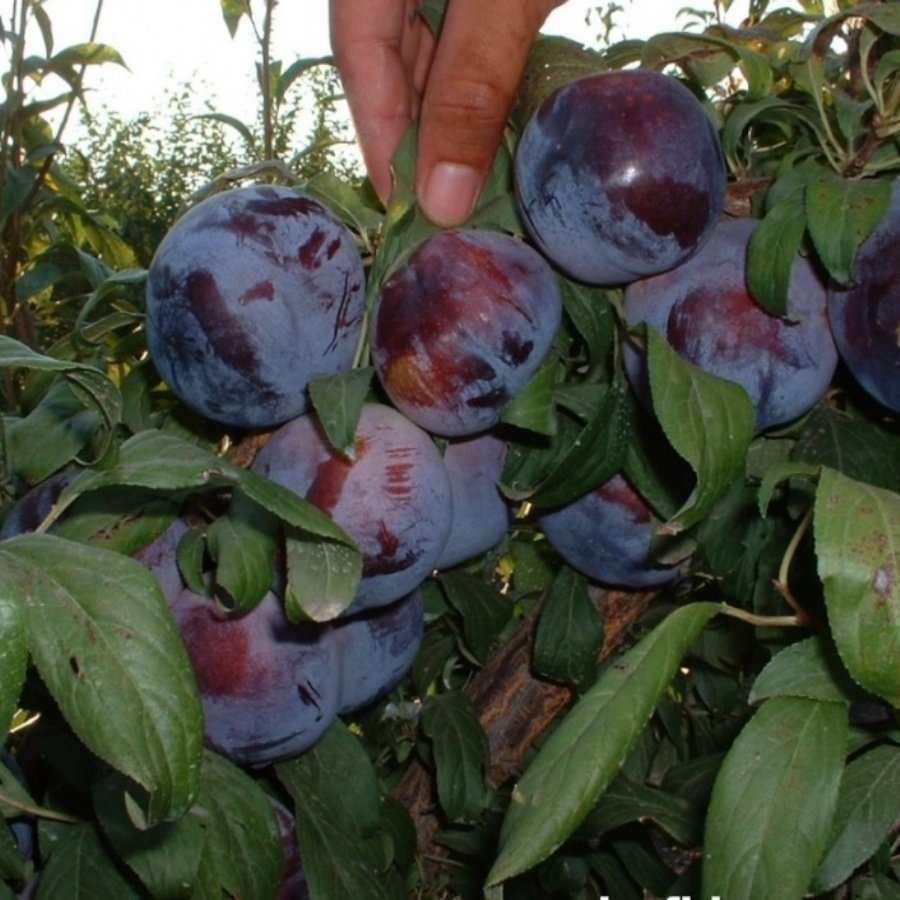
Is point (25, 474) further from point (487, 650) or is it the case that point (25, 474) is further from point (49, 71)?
point (49, 71)

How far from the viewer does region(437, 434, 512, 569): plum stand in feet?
2.34

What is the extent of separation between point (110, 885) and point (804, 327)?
525 mm

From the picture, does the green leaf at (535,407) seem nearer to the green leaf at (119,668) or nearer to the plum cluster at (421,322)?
the plum cluster at (421,322)

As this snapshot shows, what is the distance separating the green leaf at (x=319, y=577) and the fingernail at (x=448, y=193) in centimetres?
22

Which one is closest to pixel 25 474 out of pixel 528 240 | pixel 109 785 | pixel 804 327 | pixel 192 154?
pixel 109 785

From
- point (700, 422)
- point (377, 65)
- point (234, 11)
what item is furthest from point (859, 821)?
point (234, 11)

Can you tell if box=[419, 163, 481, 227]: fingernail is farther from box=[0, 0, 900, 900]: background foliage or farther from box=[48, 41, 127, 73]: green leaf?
box=[48, 41, 127, 73]: green leaf

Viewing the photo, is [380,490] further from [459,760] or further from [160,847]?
[459,760]

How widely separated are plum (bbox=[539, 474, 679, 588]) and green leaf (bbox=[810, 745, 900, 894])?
0.64 feet

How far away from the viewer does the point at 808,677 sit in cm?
52

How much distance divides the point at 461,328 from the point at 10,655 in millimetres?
295

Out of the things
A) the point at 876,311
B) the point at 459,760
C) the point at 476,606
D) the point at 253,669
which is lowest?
the point at 459,760

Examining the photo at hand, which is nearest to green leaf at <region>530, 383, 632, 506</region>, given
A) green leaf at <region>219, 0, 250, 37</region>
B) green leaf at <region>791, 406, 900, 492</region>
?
green leaf at <region>791, 406, 900, 492</region>

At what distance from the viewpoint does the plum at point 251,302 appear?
622 mm
